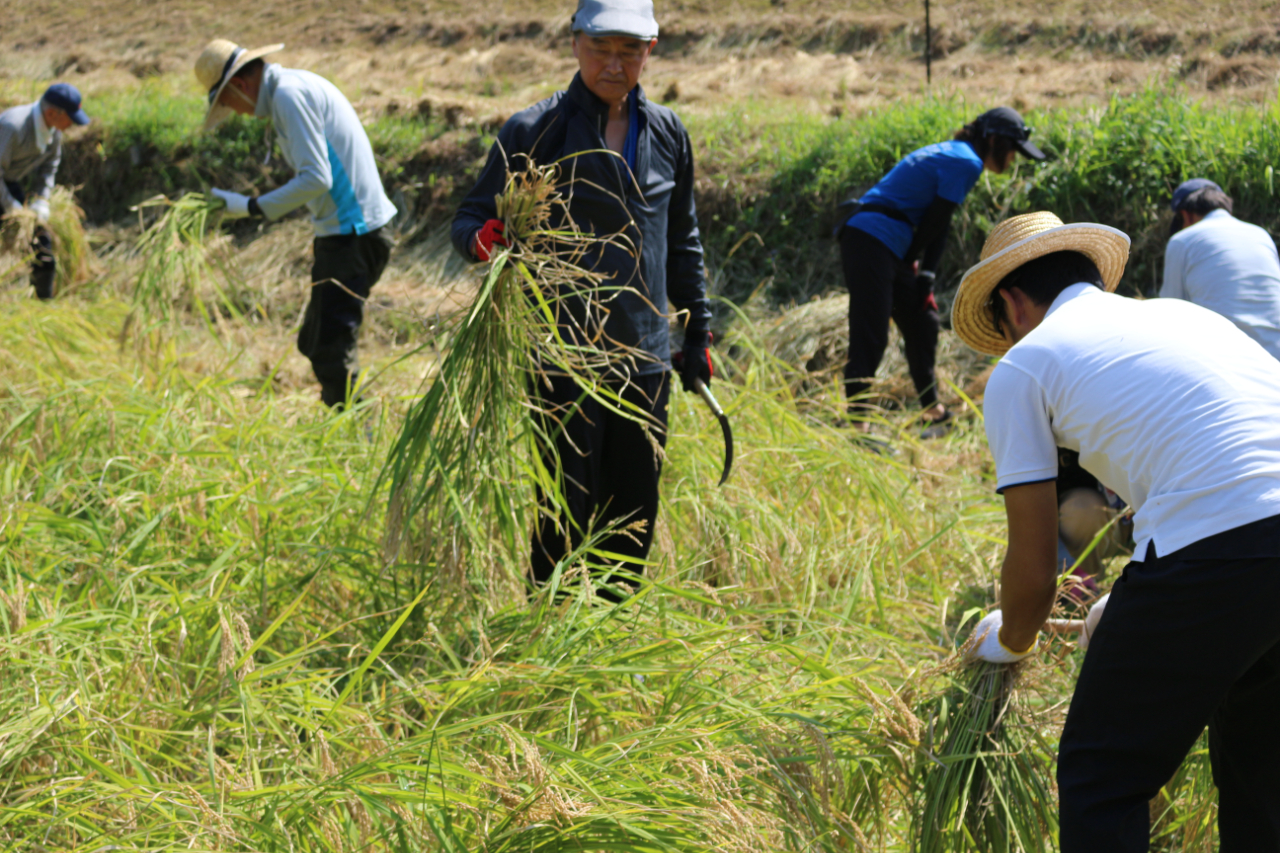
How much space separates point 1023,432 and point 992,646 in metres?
0.42

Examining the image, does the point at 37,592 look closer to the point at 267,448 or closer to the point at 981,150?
the point at 267,448

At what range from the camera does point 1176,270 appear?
132 inches

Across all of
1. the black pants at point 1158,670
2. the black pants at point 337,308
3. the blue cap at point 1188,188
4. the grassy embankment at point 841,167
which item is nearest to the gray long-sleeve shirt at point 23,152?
the grassy embankment at point 841,167

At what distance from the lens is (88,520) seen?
2.79m

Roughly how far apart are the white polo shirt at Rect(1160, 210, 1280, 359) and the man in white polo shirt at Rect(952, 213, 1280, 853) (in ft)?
6.36

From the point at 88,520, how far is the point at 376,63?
347 inches

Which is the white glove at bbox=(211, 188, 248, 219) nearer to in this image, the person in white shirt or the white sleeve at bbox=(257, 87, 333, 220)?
the white sleeve at bbox=(257, 87, 333, 220)

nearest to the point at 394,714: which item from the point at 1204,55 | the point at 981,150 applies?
the point at 981,150

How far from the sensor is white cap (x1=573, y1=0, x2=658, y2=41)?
2.17 meters

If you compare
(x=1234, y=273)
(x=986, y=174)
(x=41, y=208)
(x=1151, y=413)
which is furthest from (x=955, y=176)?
(x=41, y=208)

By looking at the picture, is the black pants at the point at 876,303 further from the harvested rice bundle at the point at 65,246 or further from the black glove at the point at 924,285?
the harvested rice bundle at the point at 65,246

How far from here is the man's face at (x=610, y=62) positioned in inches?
87.4

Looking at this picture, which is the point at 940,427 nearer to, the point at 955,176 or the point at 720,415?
the point at 955,176

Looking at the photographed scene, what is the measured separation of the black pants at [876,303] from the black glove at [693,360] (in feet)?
4.66
